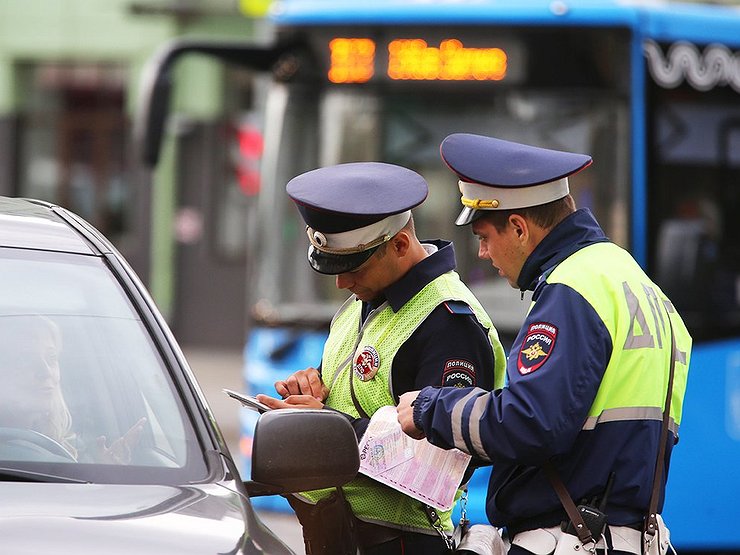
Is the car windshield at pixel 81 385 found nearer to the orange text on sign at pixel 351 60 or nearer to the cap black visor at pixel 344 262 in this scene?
the cap black visor at pixel 344 262

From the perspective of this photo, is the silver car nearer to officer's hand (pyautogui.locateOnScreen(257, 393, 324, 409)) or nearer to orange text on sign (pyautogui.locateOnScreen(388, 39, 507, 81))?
officer's hand (pyautogui.locateOnScreen(257, 393, 324, 409))

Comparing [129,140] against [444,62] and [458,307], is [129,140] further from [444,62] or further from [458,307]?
[458,307]

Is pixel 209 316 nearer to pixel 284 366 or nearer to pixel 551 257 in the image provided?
pixel 284 366

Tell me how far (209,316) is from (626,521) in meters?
19.4

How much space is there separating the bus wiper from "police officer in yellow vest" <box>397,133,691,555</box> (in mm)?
774

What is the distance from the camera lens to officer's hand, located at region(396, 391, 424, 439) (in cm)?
343

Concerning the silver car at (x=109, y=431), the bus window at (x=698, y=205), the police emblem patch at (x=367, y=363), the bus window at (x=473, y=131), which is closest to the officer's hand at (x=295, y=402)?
the police emblem patch at (x=367, y=363)

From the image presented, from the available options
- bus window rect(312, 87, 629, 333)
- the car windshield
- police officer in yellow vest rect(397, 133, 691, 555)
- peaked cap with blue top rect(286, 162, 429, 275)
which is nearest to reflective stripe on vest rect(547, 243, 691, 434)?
police officer in yellow vest rect(397, 133, 691, 555)

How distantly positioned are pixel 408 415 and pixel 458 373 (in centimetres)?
21

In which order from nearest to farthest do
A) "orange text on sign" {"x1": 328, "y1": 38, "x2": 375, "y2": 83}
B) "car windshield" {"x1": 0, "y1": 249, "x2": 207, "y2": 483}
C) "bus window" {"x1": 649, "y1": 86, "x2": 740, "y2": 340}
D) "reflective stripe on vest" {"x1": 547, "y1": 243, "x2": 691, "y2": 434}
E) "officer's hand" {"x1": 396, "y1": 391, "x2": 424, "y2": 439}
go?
"car windshield" {"x1": 0, "y1": 249, "x2": 207, "y2": 483} < "reflective stripe on vest" {"x1": 547, "y1": 243, "x2": 691, "y2": 434} < "officer's hand" {"x1": 396, "y1": 391, "x2": 424, "y2": 439} < "bus window" {"x1": 649, "y1": 86, "x2": 740, "y2": 340} < "orange text on sign" {"x1": 328, "y1": 38, "x2": 375, "y2": 83}

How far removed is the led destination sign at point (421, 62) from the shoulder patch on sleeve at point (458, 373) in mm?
4878

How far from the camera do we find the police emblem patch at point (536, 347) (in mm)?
3254

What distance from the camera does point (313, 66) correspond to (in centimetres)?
857

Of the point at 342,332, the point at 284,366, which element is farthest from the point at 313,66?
the point at 342,332
